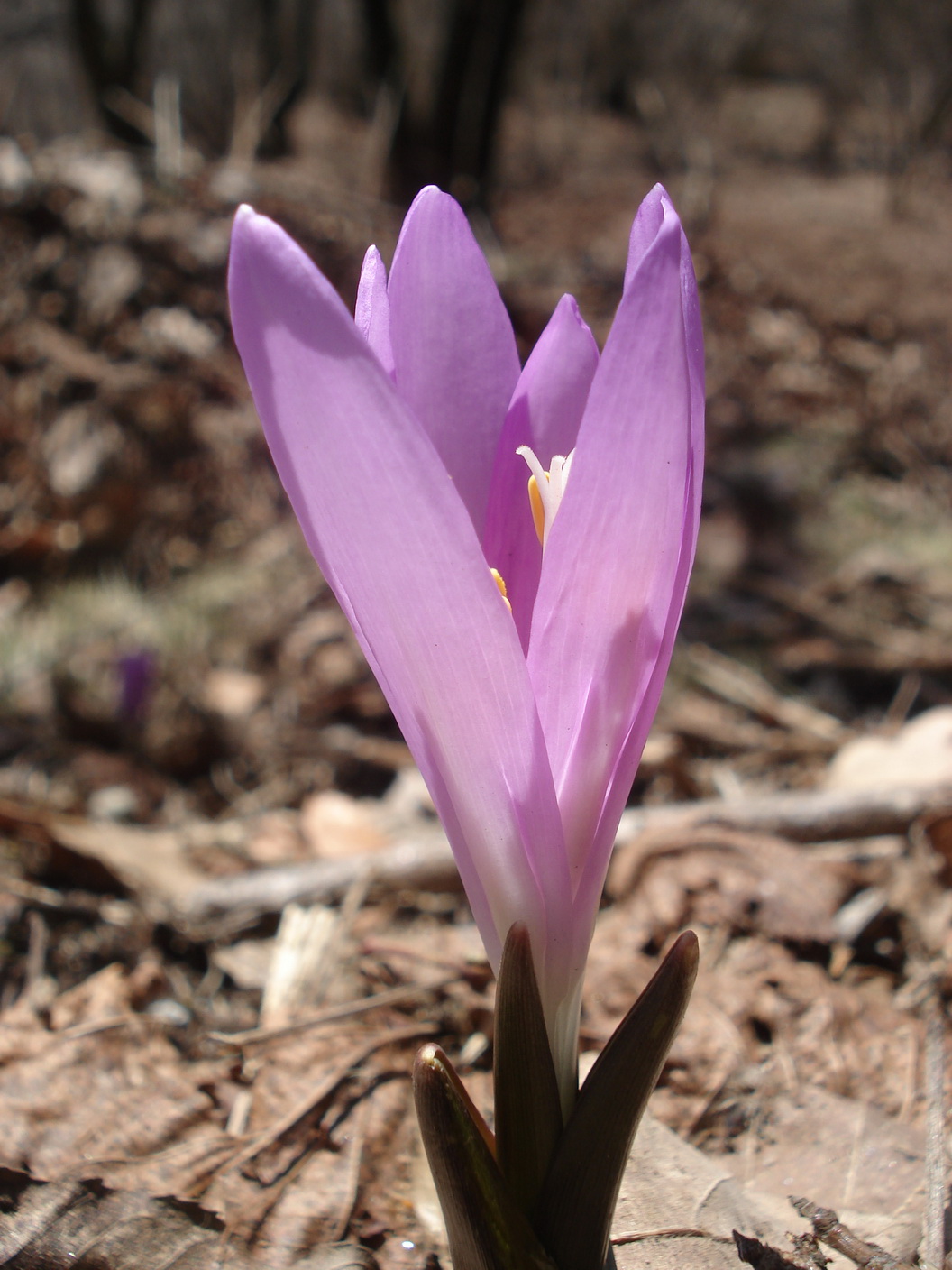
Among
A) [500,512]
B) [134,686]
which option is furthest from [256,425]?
[500,512]

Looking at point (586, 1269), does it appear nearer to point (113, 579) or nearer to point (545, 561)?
point (545, 561)

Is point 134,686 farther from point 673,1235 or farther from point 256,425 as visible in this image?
point 673,1235

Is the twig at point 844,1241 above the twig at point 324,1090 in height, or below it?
below

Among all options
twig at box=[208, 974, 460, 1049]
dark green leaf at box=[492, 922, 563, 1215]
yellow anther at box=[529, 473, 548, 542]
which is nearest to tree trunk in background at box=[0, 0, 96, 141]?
twig at box=[208, 974, 460, 1049]

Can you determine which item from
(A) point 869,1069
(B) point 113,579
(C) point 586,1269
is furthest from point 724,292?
(C) point 586,1269

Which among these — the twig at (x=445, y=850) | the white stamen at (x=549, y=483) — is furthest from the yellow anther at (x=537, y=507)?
the twig at (x=445, y=850)

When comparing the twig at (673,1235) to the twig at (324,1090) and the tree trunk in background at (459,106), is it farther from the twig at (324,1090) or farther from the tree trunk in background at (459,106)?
the tree trunk in background at (459,106)

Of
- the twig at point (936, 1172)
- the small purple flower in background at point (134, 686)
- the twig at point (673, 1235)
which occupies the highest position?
the small purple flower in background at point (134, 686)
